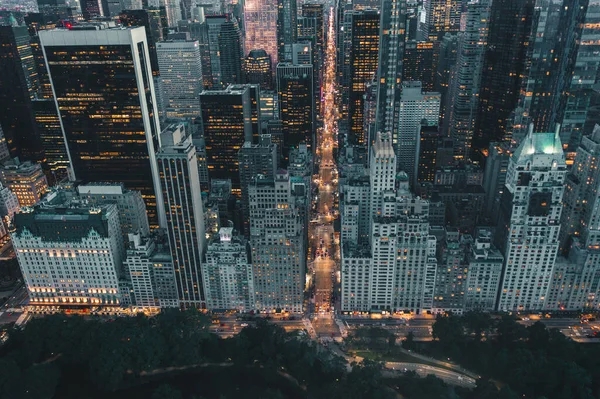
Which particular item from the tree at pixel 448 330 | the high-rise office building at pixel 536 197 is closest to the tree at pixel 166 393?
the tree at pixel 448 330

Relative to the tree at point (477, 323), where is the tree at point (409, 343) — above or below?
below

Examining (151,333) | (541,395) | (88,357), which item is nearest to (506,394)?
(541,395)

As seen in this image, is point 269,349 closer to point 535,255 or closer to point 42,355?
point 42,355

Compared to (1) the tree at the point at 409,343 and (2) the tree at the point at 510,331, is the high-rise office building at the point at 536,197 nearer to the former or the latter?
(2) the tree at the point at 510,331

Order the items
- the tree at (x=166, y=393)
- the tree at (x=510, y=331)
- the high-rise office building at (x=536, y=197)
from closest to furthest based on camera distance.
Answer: the tree at (x=166, y=393) < the high-rise office building at (x=536, y=197) < the tree at (x=510, y=331)

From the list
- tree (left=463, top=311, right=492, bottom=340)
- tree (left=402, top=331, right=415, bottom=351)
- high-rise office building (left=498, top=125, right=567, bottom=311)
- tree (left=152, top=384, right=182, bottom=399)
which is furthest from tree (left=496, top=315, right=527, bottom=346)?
tree (left=152, top=384, right=182, bottom=399)

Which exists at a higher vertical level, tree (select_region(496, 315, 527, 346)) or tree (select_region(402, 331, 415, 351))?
tree (select_region(496, 315, 527, 346))

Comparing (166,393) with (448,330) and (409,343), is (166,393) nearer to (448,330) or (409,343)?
(409,343)

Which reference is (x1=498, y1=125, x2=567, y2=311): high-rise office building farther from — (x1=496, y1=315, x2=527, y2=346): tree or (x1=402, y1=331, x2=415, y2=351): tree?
(x1=402, y1=331, x2=415, y2=351): tree

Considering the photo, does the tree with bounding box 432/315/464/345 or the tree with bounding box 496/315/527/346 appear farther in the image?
the tree with bounding box 496/315/527/346

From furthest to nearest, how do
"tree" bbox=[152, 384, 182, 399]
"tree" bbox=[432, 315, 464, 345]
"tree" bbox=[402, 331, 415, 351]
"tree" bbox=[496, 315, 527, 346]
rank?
"tree" bbox=[402, 331, 415, 351]
"tree" bbox=[496, 315, 527, 346]
"tree" bbox=[432, 315, 464, 345]
"tree" bbox=[152, 384, 182, 399]

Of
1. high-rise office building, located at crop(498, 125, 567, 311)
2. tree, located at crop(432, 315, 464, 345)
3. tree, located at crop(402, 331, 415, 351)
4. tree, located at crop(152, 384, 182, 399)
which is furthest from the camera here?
tree, located at crop(402, 331, 415, 351)
